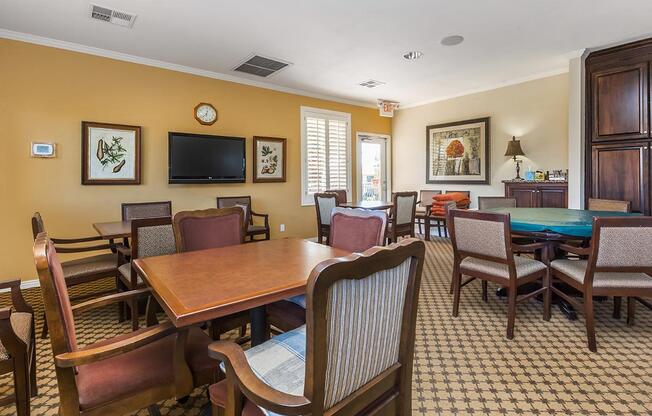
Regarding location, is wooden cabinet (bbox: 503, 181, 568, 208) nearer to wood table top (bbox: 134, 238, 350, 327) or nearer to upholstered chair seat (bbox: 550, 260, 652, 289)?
upholstered chair seat (bbox: 550, 260, 652, 289)

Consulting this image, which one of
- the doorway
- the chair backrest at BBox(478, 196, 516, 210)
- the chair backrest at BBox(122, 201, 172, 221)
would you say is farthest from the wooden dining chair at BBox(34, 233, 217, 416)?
the doorway

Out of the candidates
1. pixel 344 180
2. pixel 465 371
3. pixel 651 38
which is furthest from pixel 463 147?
pixel 465 371

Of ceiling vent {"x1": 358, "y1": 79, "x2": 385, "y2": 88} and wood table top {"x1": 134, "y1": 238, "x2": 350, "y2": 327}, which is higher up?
ceiling vent {"x1": 358, "y1": 79, "x2": 385, "y2": 88}

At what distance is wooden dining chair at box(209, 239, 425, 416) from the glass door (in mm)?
6235

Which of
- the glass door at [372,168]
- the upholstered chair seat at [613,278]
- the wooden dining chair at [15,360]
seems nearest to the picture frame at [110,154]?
the wooden dining chair at [15,360]

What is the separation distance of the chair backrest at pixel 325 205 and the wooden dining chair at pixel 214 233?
7.54 feet

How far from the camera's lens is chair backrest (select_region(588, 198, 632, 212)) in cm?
343

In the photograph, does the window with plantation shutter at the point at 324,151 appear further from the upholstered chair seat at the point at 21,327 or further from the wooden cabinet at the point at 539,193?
the upholstered chair seat at the point at 21,327

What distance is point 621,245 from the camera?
2197 mm

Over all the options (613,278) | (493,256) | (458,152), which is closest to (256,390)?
(493,256)

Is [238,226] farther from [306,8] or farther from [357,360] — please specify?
[306,8]

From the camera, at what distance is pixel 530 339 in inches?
98.3

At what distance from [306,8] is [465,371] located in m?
3.34

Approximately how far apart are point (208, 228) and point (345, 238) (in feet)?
3.18
